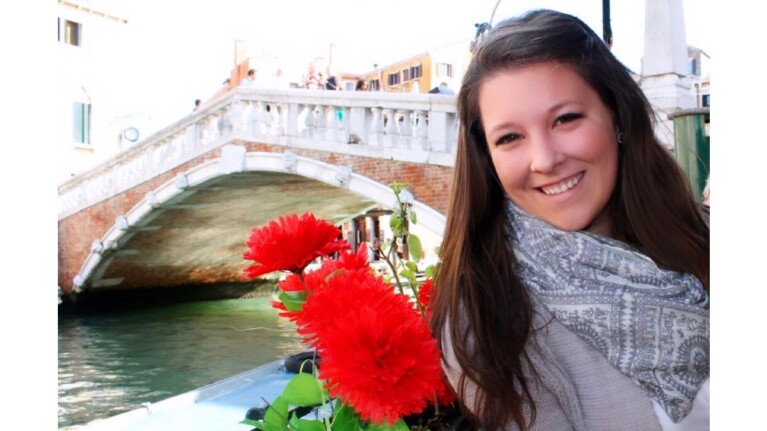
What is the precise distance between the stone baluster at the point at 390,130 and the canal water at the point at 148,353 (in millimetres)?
1337

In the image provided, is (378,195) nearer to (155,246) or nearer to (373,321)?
(155,246)

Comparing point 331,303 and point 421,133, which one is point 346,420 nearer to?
point 331,303

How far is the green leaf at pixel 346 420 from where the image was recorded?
382 millimetres

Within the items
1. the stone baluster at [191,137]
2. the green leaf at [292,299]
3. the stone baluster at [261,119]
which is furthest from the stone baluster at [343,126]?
the green leaf at [292,299]

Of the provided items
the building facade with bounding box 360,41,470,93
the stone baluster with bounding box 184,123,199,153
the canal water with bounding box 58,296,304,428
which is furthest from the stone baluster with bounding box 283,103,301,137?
the building facade with bounding box 360,41,470,93

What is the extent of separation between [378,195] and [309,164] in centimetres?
62

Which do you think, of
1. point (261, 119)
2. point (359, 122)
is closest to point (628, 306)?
point (359, 122)

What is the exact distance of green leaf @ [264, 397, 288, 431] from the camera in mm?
397

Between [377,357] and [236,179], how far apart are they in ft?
18.8

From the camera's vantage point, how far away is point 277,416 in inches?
15.7

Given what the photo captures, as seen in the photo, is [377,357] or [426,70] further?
[426,70]

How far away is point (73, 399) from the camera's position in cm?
347

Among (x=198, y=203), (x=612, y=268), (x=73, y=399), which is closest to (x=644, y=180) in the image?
(x=612, y=268)
